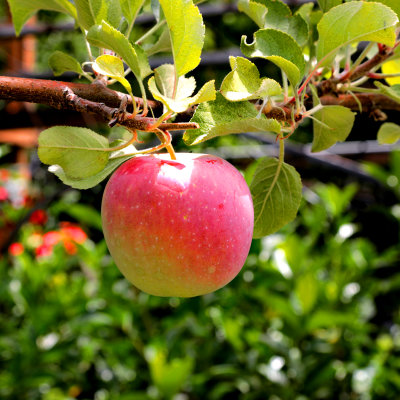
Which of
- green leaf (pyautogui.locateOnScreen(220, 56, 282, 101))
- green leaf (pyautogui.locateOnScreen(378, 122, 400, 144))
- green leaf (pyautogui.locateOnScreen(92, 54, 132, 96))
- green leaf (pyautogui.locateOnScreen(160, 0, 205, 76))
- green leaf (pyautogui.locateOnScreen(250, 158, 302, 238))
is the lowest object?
green leaf (pyautogui.locateOnScreen(250, 158, 302, 238))

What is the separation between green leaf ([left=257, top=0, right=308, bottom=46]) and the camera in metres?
0.42

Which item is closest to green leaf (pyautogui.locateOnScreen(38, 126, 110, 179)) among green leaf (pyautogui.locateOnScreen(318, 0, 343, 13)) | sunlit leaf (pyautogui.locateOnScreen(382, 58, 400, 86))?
green leaf (pyautogui.locateOnScreen(318, 0, 343, 13))

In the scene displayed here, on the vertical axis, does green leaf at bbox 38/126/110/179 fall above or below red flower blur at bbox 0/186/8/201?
above

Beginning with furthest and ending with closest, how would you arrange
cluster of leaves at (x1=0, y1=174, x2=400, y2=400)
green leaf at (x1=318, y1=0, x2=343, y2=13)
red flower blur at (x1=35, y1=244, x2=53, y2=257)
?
red flower blur at (x1=35, y1=244, x2=53, y2=257), cluster of leaves at (x1=0, y1=174, x2=400, y2=400), green leaf at (x1=318, y1=0, x2=343, y2=13)

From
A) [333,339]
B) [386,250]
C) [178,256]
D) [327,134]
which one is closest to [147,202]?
[178,256]

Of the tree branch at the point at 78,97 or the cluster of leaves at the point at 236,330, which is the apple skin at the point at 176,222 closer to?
the tree branch at the point at 78,97

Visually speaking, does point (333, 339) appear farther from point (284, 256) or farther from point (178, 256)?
point (178, 256)

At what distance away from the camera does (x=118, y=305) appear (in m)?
1.43

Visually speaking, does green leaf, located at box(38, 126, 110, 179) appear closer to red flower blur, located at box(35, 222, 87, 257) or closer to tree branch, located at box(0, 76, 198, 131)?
tree branch, located at box(0, 76, 198, 131)

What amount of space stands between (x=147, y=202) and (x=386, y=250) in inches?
51.6

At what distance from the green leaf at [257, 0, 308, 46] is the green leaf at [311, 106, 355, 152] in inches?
2.6

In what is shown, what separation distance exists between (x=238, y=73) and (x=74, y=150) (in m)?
0.13

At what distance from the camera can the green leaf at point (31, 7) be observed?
0.43 m

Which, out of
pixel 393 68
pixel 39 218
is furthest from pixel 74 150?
pixel 39 218
